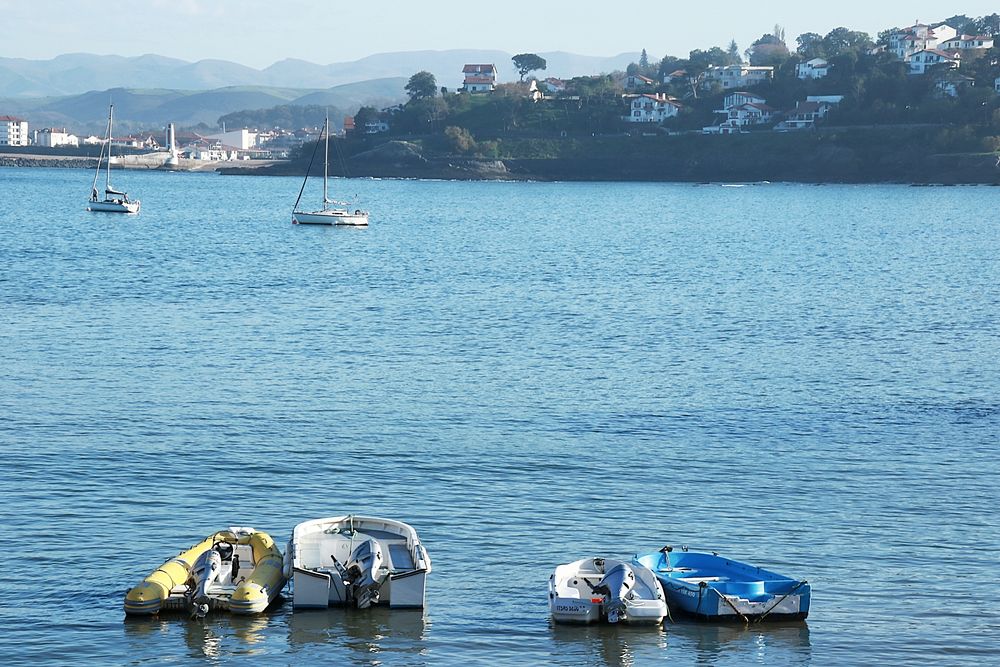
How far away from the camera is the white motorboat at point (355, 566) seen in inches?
747

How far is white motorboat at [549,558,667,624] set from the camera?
18.6 meters

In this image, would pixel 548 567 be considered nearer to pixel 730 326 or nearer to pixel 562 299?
pixel 730 326

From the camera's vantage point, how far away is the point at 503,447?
2858 centimetres

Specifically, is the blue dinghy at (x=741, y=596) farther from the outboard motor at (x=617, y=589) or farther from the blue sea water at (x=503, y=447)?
the outboard motor at (x=617, y=589)

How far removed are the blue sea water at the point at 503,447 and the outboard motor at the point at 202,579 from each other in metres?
0.22

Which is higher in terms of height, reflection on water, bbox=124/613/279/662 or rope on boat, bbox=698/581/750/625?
Answer: rope on boat, bbox=698/581/750/625

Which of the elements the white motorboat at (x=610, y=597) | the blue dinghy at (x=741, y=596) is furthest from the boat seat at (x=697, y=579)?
the white motorboat at (x=610, y=597)

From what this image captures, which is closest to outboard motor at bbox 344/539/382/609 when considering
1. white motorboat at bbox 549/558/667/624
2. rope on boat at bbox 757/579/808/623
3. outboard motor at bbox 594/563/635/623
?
white motorboat at bbox 549/558/667/624

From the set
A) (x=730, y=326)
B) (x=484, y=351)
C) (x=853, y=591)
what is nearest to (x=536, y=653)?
(x=853, y=591)

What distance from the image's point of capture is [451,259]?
7950 centimetres

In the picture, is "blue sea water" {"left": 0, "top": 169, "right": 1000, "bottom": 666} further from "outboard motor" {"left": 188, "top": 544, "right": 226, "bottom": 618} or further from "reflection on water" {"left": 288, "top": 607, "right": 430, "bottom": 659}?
"outboard motor" {"left": 188, "top": 544, "right": 226, "bottom": 618}

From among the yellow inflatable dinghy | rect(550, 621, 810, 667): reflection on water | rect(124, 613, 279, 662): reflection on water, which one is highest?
the yellow inflatable dinghy

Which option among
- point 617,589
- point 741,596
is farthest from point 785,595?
point 617,589

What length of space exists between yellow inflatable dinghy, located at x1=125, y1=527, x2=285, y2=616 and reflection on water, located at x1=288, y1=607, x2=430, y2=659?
2.20ft
